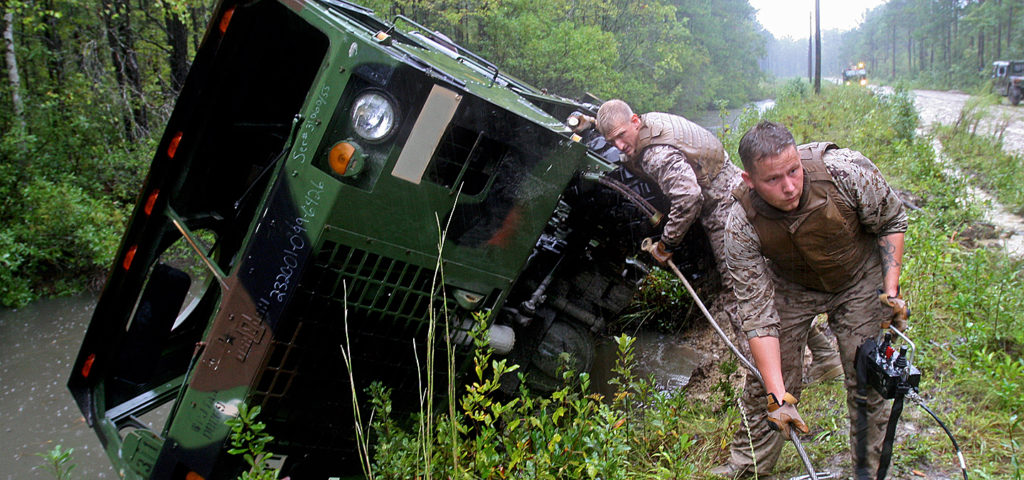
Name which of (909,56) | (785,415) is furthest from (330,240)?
(909,56)

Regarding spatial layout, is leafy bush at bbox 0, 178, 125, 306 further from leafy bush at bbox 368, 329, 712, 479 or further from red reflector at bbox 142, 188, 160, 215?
leafy bush at bbox 368, 329, 712, 479

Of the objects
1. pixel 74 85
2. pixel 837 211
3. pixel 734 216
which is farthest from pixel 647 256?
pixel 74 85

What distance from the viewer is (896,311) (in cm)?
239

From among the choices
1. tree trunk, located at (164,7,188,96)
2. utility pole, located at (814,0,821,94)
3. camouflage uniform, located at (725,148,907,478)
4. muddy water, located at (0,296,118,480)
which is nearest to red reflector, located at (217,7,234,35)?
camouflage uniform, located at (725,148,907,478)

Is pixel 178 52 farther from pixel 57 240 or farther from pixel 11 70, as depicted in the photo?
pixel 57 240

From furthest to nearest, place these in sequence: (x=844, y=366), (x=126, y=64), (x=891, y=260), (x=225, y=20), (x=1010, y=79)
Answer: (x=1010, y=79), (x=126, y=64), (x=225, y=20), (x=844, y=366), (x=891, y=260)

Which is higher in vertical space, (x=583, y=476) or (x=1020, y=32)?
(x=1020, y=32)

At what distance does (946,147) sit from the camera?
29.2 ft

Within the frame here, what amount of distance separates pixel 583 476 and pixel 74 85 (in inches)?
369

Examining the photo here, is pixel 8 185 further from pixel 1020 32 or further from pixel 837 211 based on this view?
pixel 1020 32

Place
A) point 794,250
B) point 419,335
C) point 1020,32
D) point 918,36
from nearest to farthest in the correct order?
point 794,250 → point 419,335 → point 1020,32 → point 918,36

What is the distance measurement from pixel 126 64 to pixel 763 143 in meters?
10.6

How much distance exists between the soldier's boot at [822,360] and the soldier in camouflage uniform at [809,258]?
102 centimetres

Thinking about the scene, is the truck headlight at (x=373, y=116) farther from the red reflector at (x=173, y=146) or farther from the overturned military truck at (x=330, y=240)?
the red reflector at (x=173, y=146)
